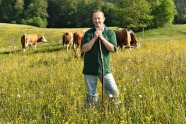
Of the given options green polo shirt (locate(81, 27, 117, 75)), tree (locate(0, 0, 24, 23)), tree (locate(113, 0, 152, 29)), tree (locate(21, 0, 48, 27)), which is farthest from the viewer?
tree (locate(0, 0, 24, 23))

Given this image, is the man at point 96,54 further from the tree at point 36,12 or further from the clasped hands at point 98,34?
the tree at point 36,12

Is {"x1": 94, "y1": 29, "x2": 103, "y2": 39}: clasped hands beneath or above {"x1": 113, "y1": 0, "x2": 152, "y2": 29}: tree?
beneath

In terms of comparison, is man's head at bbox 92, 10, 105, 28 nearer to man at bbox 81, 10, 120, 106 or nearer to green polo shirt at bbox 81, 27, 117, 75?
man at bbox 81, 10, 120, 106

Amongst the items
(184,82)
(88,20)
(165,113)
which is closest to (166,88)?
(184,82)

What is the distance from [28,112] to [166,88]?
9.04 ft

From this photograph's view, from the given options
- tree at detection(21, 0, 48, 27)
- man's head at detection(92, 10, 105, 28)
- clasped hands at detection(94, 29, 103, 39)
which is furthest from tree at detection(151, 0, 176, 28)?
clasped hands at detection(94, 29, 103, 39)

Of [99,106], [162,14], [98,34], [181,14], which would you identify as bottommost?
[99,106]

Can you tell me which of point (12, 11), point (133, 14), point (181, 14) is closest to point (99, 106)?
point (133, 14)

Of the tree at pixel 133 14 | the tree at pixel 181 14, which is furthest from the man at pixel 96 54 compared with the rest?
the tree at pixel 181 14

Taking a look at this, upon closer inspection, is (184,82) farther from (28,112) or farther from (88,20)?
(88,20)

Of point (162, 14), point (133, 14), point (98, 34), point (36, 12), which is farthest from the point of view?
point (36, 12)

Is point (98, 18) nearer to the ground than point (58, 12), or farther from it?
nearer to the ground

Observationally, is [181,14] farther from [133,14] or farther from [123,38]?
[123,38]

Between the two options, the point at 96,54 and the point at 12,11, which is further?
the point at 12,11
